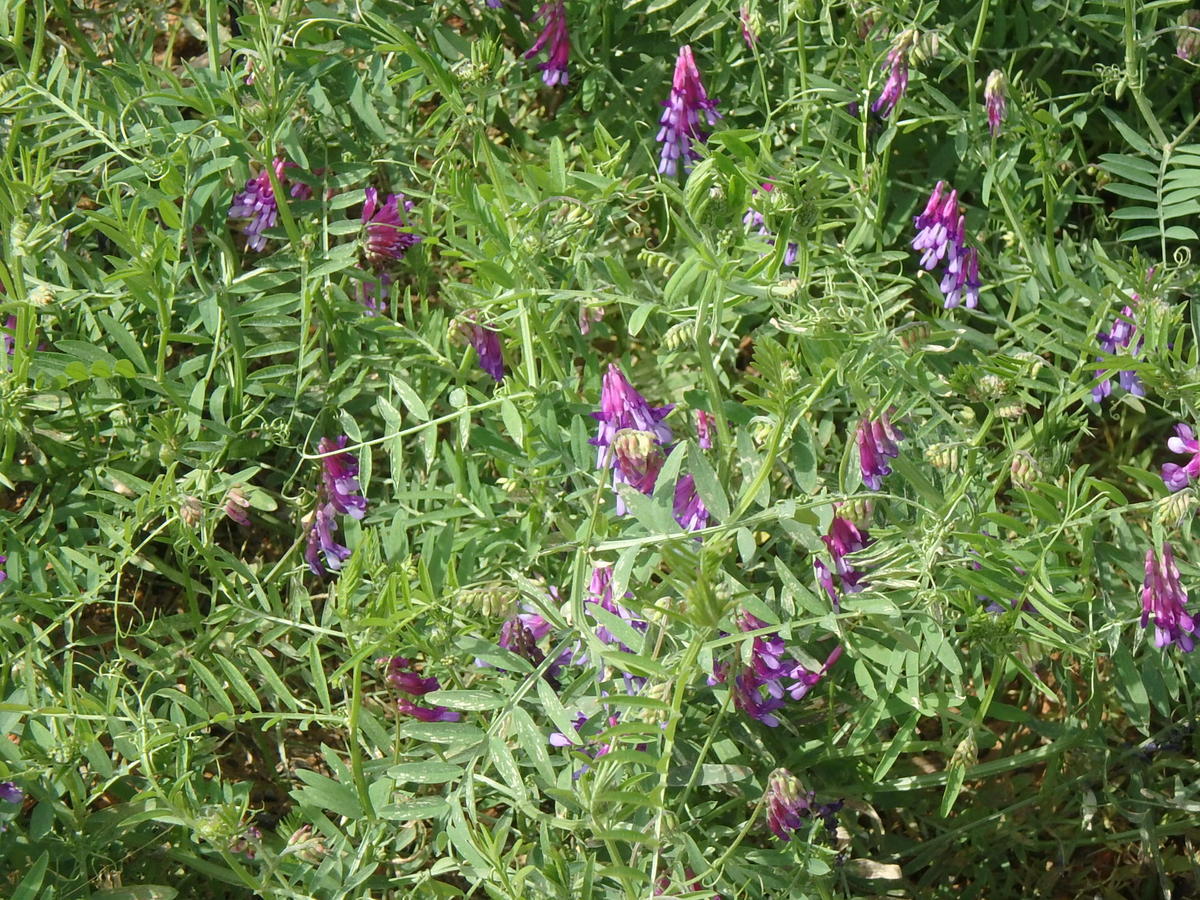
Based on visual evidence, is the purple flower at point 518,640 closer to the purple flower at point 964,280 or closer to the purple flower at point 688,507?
the purple flower at point 688,507

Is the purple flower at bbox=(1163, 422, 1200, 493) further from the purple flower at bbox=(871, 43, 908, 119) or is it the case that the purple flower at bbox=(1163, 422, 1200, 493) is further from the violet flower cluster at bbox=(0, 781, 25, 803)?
the violet flower cluster at bbox=(0, 781, 25, 803)

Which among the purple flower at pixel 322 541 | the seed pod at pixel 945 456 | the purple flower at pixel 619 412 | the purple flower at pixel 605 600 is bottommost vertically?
the purple flower at pixel 322 541

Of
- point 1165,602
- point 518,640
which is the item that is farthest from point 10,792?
point 1165,602

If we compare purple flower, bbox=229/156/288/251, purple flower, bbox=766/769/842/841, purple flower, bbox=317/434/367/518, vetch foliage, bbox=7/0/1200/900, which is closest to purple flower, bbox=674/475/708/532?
vetch foliage, bbox=7/0/1200/900

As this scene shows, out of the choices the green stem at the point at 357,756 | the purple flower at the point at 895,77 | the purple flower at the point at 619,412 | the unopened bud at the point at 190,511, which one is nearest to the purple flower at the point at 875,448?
the purple flower at the point at 619,412

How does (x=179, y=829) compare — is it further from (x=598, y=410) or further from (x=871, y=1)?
(x=871, y=1)

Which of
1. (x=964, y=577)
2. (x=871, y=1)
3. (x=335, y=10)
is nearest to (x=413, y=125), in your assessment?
(x=335, y=10)

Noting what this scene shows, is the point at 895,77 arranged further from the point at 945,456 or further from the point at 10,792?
the point at 10,792
